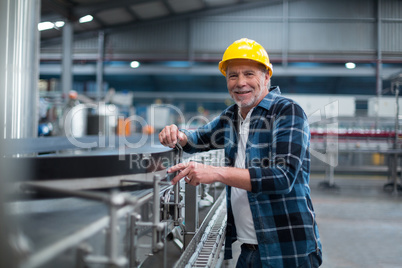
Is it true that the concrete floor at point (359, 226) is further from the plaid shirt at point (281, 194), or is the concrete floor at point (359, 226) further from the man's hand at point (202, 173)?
the man's hand at point (202, 173)

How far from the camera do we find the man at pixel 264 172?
1.18 m

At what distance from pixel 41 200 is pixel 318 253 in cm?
101

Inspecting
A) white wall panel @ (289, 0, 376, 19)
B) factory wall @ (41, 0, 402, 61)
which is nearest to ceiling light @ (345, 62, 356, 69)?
factory wall @ (41, 0, 402, 61)

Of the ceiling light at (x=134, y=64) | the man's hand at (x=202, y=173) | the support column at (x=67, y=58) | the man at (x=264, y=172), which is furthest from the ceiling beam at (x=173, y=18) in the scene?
the man's hand at (x=202, y=173)

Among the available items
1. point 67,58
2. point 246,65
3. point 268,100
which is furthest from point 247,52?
point 67,58

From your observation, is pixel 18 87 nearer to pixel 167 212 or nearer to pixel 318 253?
pixel 167 212

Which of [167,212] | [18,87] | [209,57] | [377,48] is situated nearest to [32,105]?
[18,87]

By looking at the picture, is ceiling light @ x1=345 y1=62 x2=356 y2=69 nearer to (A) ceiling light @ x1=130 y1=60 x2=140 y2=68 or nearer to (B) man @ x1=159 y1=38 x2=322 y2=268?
(A) ceiling light @ x1=130 y1=60 x2=140 y2=68

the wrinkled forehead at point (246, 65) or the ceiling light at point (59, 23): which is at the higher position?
the ceiling light at point (59, 23)

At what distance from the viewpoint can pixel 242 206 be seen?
57.3 inches

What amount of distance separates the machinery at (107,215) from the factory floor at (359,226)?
5.97ft

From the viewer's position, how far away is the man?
3.88 ft

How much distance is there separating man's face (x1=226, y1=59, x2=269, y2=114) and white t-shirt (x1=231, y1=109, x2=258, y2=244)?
7cm

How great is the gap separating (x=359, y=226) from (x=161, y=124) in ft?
22.3
